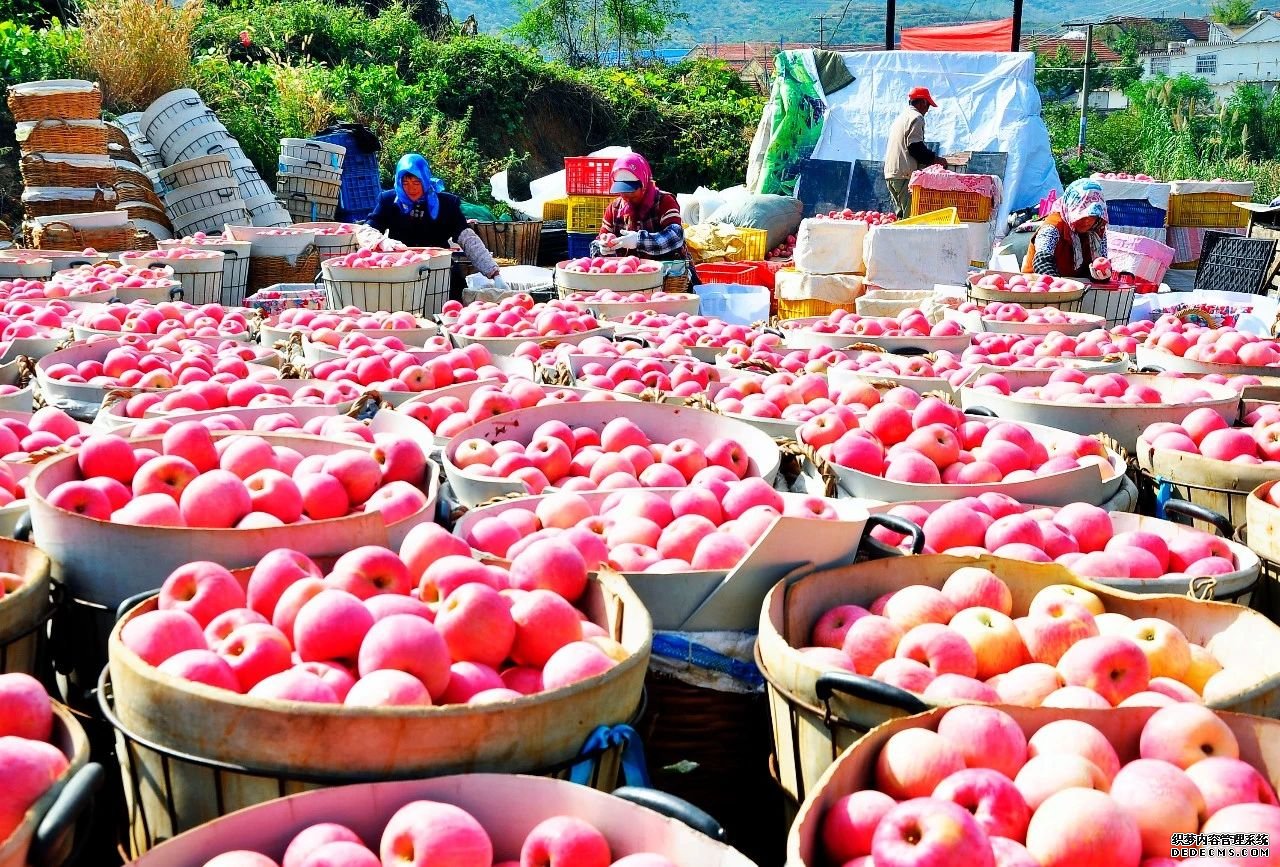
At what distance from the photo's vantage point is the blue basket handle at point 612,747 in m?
1.79

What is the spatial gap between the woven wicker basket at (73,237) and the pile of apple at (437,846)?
8.30 meters

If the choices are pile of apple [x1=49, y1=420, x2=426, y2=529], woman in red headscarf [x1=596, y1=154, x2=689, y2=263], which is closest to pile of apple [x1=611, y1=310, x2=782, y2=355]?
woman in red headscarf [x1=596, y1=154, x2=689, y2=263]

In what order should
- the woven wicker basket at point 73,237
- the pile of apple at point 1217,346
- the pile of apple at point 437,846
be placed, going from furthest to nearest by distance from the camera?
1. the woven wicker basket at point 73,237
2. the pile of apple at point 1217,346
3. the pile of apple at point 437,846

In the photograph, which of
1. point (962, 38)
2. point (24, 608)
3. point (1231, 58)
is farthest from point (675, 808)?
point (1231, 58)

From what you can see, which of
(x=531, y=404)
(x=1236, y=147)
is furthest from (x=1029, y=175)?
(x=1236, y=147)

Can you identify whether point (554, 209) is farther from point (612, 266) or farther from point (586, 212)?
point (612, 266)

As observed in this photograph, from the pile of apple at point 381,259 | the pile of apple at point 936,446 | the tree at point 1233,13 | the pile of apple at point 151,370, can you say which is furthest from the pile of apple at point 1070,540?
the tree at point 1233,13

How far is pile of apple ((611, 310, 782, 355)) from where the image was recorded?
5.32 metres

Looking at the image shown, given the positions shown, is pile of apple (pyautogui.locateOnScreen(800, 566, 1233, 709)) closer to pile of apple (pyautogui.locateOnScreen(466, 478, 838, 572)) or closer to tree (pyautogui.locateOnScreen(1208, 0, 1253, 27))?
pile of apple (pyautogui.locateOnScreen(466, 478, 838, 572))

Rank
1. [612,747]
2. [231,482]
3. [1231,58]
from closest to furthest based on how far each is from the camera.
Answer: [612,747] < [231,482] < [1231,58]

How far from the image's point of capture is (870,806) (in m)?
1.69

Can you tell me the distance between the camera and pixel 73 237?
8.58 m

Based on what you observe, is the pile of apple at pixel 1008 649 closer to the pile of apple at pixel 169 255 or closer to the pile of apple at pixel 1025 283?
the pile of apple at pixel 1025 283

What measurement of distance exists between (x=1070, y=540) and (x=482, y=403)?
1.91 meters
